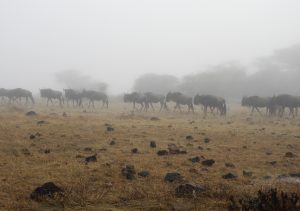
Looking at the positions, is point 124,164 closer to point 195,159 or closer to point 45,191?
point 195,159

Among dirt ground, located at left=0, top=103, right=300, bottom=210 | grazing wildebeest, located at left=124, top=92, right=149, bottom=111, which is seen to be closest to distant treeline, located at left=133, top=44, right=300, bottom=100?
grazing wildebeest, located at left=124, top=92, right=149, bottom=111

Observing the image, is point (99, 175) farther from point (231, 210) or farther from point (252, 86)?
point (252, 86)

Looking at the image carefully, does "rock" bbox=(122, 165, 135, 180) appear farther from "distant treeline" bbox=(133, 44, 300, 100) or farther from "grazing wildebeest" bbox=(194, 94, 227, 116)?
"distant treeline" bbox=(133, 44, 300, 100)

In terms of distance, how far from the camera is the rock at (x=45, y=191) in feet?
32.3

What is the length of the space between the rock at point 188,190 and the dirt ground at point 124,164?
0.55 ft

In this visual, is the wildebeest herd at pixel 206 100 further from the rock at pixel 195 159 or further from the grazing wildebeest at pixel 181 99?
the rock at pixel 195 159

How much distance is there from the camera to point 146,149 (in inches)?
692

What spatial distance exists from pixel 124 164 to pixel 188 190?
13.1ft

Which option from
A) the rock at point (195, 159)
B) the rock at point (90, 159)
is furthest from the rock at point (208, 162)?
the rock at point (90, 159)

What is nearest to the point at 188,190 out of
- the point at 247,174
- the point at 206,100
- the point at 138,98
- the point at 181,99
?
the point at 247,174

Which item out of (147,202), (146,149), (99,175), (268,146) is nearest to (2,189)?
(99,175)

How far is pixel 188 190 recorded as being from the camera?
10414mm

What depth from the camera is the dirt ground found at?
32.2 ft

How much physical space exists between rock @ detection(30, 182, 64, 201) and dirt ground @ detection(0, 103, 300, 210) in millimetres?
174
